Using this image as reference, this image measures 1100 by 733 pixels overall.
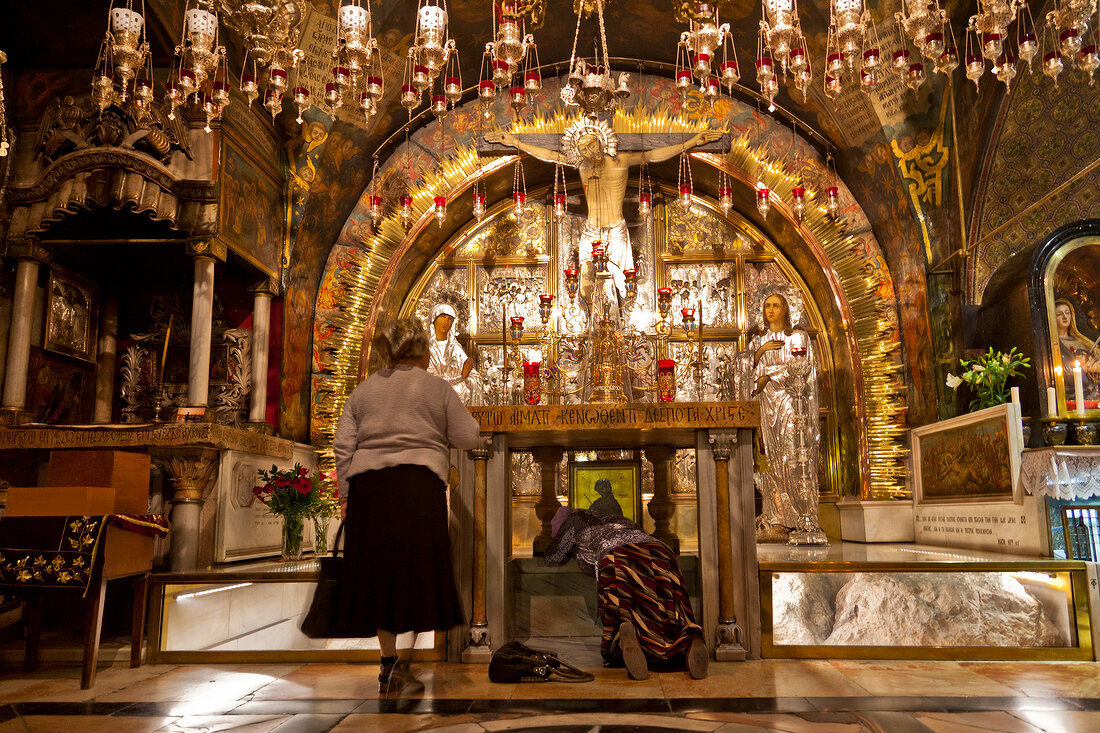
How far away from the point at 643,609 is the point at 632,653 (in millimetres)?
324

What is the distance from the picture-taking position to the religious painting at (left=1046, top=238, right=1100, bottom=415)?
7.83m

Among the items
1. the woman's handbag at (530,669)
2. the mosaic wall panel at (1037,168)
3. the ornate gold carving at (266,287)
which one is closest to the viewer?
the woman's handbag at (530,669)

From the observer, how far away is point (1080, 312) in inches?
314

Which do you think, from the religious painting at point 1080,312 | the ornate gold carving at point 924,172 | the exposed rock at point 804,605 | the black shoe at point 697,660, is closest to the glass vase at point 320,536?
the exposed rock at point 804,605

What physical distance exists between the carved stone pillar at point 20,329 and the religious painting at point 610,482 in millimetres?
4870

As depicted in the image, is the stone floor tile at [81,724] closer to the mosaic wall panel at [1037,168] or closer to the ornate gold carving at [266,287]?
the ornate gold carving at [266,287]

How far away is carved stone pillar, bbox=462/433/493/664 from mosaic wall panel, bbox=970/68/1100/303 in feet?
20.0

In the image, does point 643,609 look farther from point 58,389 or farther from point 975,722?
point 58,389

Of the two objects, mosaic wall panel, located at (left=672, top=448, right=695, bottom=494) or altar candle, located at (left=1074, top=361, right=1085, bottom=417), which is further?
mosaic wall panel, located at (left=672, top=448, right=695, bottom=494)

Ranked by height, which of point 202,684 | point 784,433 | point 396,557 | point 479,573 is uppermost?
point 784,433

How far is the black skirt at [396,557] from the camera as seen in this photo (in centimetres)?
375

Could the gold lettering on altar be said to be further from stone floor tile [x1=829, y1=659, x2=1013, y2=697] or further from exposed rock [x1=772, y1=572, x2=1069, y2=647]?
stone floor tile [x1=829, y1=659, x2=1013, y2=697]

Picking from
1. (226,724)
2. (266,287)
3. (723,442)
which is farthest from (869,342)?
(226,724)

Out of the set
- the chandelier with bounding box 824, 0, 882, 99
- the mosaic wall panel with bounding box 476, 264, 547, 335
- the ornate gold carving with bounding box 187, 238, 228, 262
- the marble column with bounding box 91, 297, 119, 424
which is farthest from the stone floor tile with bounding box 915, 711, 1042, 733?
the marble column with bounding box 91, 297, 119, 424
